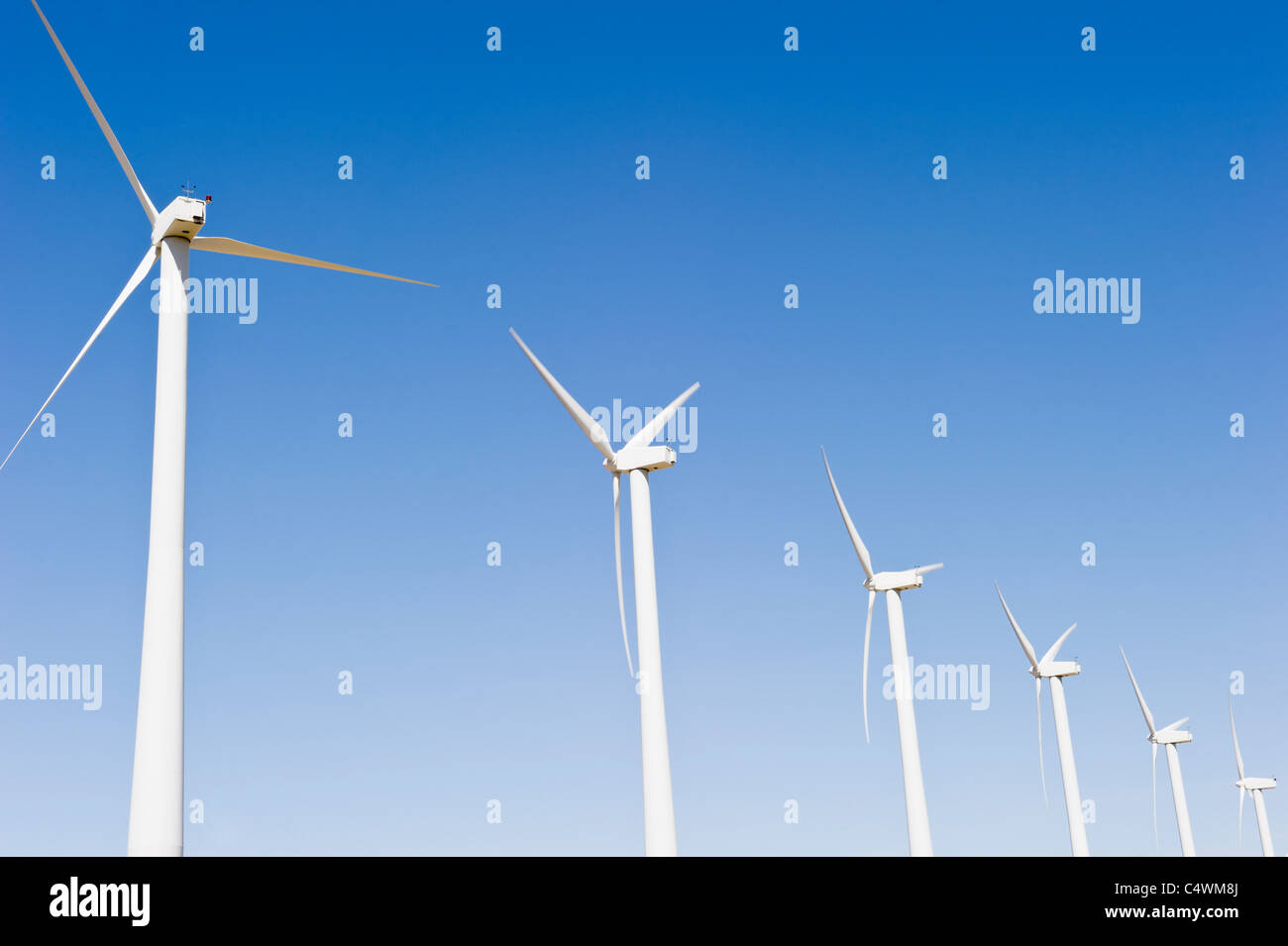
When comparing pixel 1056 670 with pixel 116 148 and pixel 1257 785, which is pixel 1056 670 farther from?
pixel 116 148

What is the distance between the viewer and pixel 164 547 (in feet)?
91.8

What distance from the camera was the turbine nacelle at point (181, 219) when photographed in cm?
3228

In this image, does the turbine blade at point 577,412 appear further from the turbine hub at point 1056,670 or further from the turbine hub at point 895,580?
the turbine hub at point 1056,670

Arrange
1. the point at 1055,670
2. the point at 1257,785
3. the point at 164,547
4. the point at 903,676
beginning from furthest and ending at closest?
the point at 1257,785 → the point at 1055,670 → the point at 903,676 → the point at 164,547

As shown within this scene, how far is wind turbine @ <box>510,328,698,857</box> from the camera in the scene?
1831 inches

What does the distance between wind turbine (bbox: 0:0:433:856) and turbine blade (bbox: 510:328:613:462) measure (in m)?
18.0

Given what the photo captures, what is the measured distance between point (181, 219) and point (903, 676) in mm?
50178

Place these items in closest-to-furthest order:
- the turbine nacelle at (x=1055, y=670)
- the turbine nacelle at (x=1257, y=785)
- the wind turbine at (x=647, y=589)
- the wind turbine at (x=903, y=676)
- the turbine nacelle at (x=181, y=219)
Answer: the turbine nacelle at (x=181, y=219)
the wind turbine at (x=647, y=589)
the wind turbine at (x=903, y=676)
the turbine nacelle at (x=1055, y=670)
the turbine nacelle at (x=1257, y=785)

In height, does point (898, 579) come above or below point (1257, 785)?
above

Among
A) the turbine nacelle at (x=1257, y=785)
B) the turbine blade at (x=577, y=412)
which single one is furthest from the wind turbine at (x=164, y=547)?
the turbine nacelle at (x=1257, y=785)

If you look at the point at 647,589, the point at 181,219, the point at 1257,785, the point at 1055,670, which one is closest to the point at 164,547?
the point at 181,219
